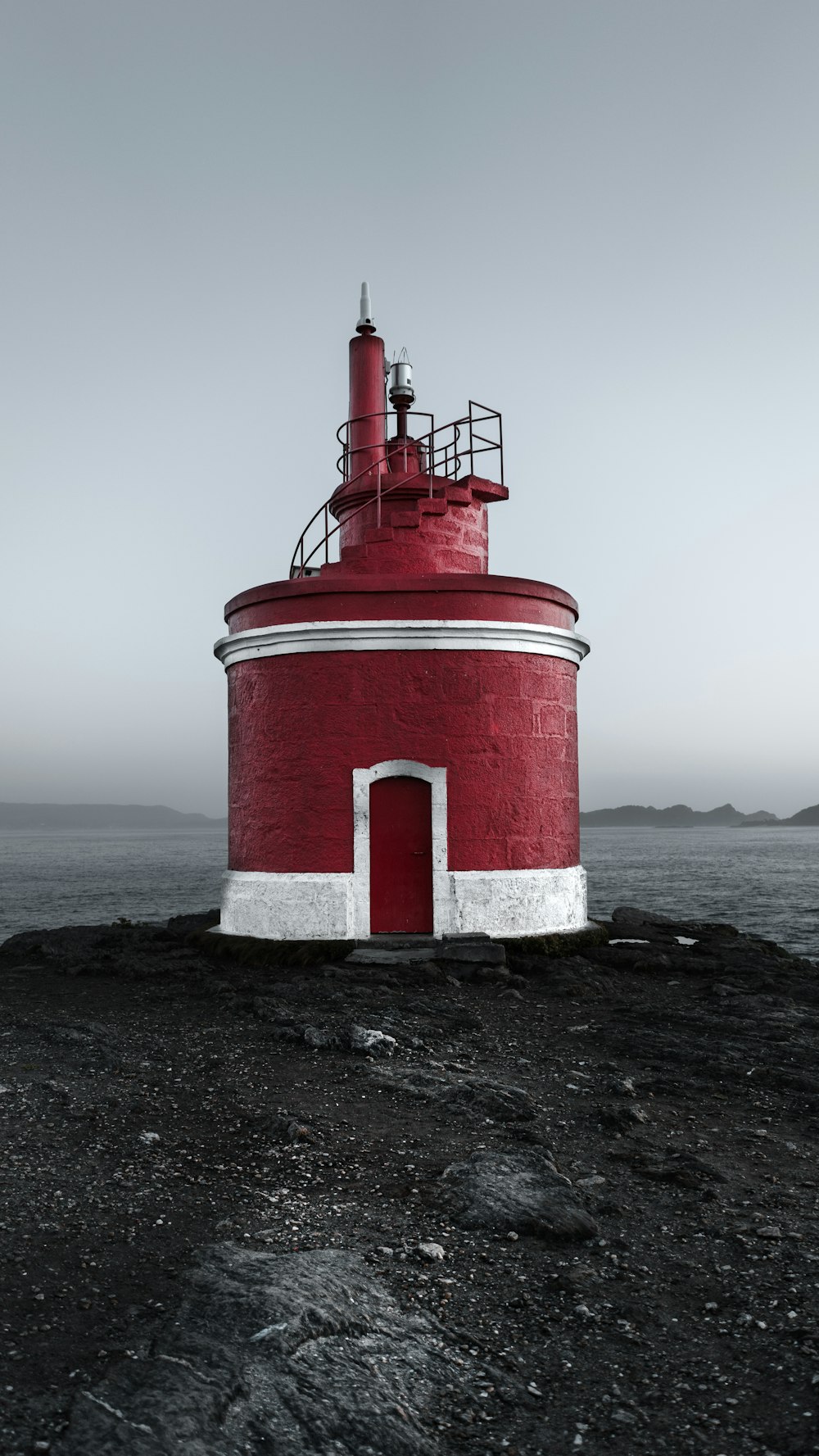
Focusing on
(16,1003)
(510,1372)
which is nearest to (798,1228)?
(510,1372)

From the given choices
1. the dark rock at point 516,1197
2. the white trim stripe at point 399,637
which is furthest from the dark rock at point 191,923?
the dark rock at point 516,1197

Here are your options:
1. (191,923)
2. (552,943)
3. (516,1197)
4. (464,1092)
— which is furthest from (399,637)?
(516,1197)

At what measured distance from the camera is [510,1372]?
355 centimetres

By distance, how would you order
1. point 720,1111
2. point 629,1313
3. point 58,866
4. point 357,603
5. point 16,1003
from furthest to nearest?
1. point 58,866
2. point 357,603
3. point 16,1003
4. point 720,1111
5. point 629,1313

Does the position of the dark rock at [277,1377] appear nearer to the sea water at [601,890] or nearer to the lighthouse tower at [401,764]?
the lighthouse tower at [401,764]

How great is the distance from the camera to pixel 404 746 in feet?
40.2

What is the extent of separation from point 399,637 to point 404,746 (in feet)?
4.48

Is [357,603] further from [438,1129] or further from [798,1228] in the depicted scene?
[798,1228]

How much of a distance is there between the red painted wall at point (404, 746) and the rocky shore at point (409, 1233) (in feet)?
10.2

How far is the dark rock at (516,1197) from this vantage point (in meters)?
4.67

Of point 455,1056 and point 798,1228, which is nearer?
point 798,1228

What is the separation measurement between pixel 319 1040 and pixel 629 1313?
4.47 m

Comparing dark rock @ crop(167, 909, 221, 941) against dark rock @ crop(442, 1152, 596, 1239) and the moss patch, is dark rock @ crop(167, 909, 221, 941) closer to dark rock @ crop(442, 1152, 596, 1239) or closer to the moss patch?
the moss patch

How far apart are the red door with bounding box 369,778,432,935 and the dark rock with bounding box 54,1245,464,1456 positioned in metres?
8.14
